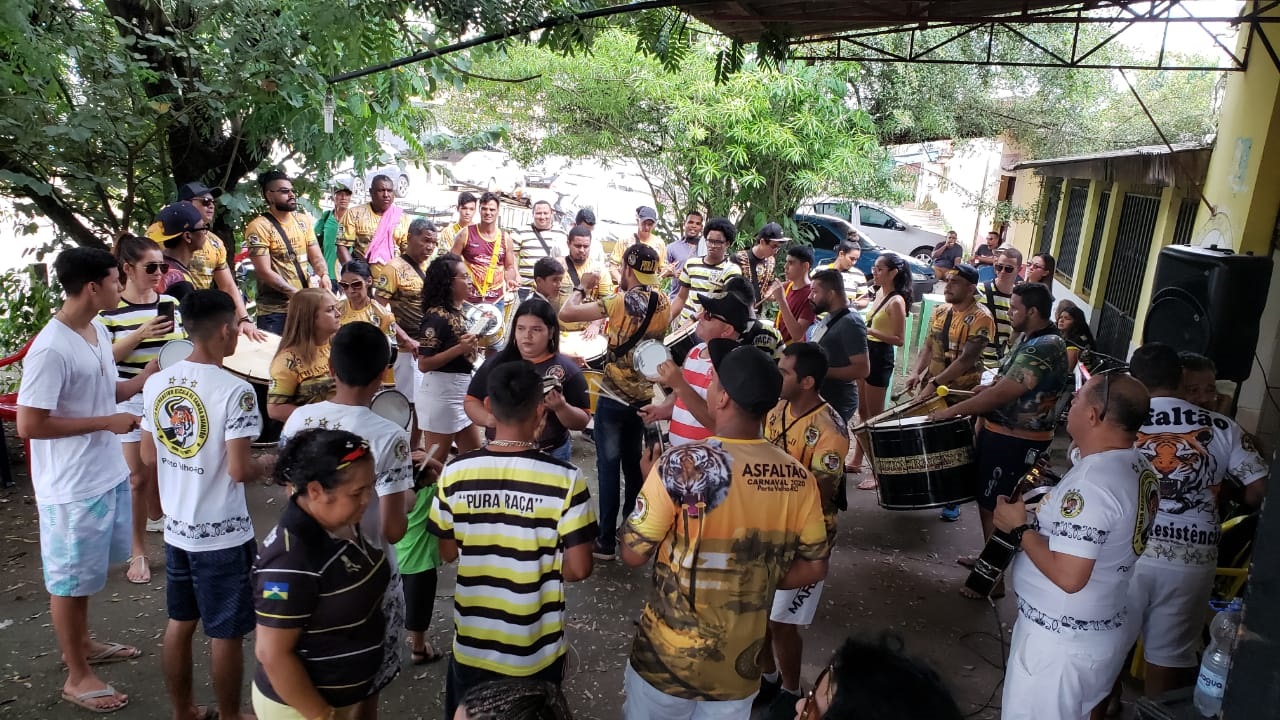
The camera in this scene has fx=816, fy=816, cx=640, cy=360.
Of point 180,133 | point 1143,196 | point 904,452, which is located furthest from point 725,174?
point 904,452

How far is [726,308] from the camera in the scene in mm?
4246

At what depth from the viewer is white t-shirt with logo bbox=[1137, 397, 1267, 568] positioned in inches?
137

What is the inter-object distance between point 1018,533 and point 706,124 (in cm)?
969

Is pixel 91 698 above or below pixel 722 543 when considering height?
below

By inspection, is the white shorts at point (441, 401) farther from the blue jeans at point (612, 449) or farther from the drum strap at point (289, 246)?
the drum strap at point (289, 246)

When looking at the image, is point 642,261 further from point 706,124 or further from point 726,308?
Result: point 706,124

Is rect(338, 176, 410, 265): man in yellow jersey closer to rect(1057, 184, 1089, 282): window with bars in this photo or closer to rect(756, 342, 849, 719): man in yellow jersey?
rect(756, 342, 849, 719): man in yellow jersey

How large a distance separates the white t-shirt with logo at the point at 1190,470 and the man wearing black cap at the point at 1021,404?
1.21m

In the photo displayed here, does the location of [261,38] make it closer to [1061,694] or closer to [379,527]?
[379,527]

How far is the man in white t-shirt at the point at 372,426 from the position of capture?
2.97 metres

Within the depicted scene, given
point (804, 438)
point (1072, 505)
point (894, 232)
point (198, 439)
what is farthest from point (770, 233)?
point (894, 232)

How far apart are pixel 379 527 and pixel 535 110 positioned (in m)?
12.3

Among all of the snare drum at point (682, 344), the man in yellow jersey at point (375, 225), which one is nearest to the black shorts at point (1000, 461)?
the snare drum at point (682, 344)

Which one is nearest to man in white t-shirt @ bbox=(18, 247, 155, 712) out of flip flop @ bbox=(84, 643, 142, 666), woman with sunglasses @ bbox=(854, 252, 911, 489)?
flip flop @ bbox=(84, 643, 142, 666)
